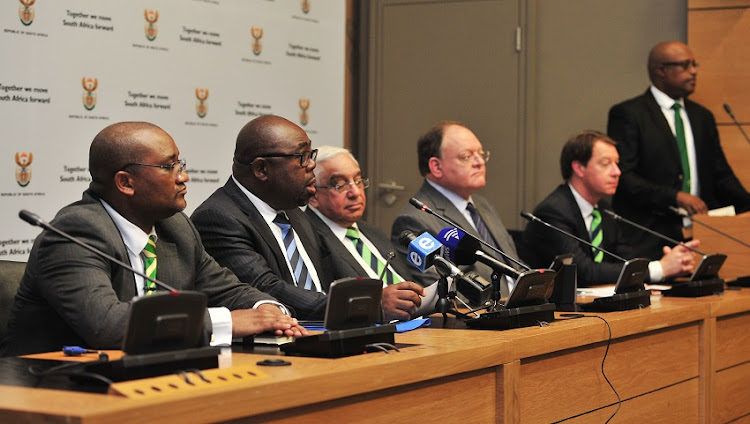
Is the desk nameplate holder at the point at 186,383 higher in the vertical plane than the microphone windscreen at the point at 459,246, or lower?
lower

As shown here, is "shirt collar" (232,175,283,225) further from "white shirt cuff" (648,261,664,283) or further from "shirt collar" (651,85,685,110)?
"shirt collar" (651,85,685,110)

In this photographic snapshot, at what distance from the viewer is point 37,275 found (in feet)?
8.27

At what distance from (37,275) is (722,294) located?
280 centimetres

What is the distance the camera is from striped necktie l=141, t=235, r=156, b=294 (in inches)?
106

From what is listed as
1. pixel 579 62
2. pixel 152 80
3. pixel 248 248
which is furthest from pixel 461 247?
pixel 579 62

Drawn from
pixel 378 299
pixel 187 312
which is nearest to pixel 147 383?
pixel 187 312

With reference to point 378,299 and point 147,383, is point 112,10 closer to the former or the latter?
point 378,299

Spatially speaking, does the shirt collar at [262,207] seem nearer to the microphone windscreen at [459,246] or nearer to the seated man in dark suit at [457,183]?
the microphone windscreen at [459,246]

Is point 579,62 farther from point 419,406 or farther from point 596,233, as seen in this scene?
point 419,406

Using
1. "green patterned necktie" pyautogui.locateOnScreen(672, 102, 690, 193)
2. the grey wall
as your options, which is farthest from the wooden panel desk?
the grey wall

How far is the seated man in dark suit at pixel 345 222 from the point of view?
3.73 meters

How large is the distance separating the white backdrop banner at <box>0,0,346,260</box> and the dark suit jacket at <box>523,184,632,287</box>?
1.47 m

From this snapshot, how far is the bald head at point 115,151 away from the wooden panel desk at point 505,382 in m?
0.71

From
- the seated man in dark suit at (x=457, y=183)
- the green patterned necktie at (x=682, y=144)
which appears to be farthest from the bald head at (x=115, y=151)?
the green patterned necktie at (x=682, y=144)
